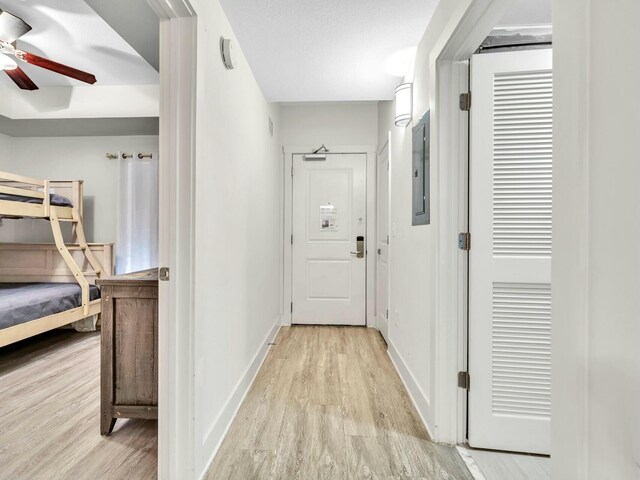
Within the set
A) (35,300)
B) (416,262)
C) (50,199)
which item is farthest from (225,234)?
(50,199)

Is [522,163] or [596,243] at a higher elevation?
[522,163]

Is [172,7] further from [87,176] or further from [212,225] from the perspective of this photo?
[87,176]

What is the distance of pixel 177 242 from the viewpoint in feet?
4.24

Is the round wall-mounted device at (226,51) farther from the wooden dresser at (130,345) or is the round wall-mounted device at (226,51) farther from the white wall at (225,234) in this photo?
the wooden dresser at (130,345)

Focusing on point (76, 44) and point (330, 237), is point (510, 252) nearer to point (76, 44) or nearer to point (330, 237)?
point (330, 237)

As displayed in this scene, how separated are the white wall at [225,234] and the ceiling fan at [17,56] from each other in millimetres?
1211

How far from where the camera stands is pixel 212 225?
154cm

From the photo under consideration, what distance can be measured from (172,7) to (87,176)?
3418 mm

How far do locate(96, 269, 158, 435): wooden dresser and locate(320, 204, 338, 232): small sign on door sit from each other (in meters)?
2.32

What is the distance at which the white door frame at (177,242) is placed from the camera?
1.29 m

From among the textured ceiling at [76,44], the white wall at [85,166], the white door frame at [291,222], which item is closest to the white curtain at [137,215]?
the white wall at [85,166]

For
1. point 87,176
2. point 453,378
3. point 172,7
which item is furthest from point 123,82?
point 453,378

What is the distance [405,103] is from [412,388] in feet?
6.21

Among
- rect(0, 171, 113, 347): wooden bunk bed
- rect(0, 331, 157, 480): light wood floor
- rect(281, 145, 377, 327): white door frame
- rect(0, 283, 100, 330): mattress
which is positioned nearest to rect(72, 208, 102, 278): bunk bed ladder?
rect(0, 171, 113, 347): wooden bunk bed
